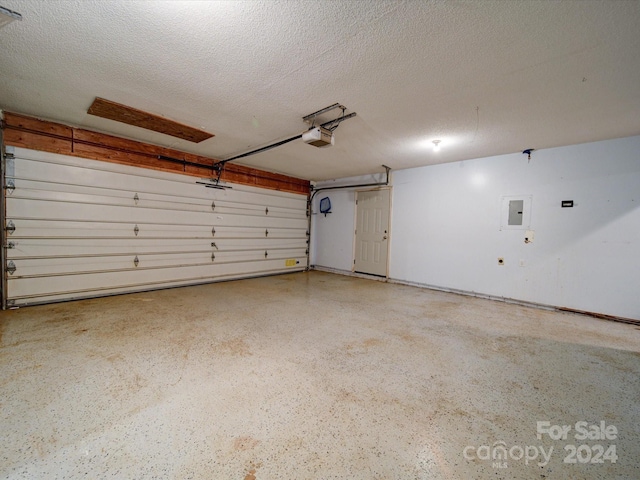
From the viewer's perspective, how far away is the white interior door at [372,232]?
608cm

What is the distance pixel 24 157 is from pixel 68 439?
4.06m

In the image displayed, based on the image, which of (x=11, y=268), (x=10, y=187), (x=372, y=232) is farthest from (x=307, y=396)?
(x=372, y=232)

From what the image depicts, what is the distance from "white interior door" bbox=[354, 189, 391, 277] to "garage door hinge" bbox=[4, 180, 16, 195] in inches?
239

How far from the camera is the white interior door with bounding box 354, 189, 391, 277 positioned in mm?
6082

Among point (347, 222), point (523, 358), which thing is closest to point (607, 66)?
point (523, 358)

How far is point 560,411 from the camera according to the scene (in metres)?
1.72

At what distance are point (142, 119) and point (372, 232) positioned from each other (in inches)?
194

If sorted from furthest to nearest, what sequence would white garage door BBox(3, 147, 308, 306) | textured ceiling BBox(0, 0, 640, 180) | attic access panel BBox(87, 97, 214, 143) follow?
1. white garage door BBox(3, 147, 308, 306)
2. attic access panel BBox(87, 97, 214, 143)
3. textured ceiling BBox(0, 0, 640, 180)

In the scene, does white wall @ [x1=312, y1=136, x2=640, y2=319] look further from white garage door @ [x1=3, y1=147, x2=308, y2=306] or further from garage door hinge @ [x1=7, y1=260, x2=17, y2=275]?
garage door hinge @ [x1=7, y1=260, x2=17, y2=275]

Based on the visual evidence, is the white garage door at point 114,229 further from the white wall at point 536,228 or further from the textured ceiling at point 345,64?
the white wall at point 536,228

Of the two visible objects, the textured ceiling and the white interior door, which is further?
the white interior door

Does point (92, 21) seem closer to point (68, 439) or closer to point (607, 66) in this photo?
point (68, 439)

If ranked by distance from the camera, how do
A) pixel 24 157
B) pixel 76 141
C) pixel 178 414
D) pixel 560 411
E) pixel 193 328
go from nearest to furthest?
pixel 178 414 < pixel 560 411 < pixel 193 328 < pixel 24 157 < pixel 76 141

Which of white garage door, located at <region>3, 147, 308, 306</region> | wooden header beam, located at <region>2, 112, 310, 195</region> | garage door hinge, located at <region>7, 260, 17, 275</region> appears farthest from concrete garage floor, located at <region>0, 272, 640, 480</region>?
wooden header beam, located at <region>2, 112, 310, 195</region>
